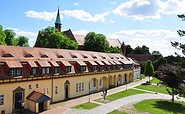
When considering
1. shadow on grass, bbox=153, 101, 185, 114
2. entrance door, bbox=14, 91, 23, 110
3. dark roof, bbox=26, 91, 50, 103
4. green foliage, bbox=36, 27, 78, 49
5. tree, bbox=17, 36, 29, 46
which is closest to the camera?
entrance door, bbox=14, 91, 23, 110

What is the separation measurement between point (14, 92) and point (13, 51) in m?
5.74

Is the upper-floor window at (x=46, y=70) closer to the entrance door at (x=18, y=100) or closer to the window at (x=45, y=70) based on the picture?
the window at (x=45, y=70)

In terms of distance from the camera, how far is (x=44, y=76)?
2716 centimetres

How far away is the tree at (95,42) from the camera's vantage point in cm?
6275

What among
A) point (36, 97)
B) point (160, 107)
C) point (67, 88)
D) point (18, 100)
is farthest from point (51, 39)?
point (160, 107)

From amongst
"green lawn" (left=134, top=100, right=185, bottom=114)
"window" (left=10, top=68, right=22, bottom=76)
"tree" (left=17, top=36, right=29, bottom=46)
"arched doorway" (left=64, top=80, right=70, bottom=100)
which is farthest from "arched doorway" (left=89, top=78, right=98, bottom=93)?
"tree" (left=17, top=36, right=29, bottom=46)

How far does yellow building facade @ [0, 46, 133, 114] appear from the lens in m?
23.4

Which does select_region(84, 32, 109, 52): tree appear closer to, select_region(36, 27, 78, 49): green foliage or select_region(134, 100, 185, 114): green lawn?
select_region(36, 27, 78, 49): green foliage

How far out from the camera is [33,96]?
24.6 m

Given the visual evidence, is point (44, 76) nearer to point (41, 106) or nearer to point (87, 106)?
point (41, 106)

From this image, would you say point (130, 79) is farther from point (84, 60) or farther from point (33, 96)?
point (33, 96)

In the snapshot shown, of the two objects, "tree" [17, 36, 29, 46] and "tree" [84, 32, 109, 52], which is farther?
"tree" [17, 36, 29, 46]

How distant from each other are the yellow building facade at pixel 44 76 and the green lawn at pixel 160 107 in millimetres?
10212

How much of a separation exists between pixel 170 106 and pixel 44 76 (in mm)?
18805
